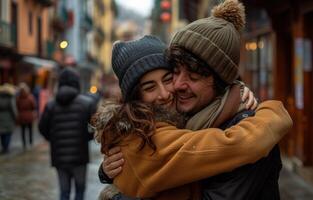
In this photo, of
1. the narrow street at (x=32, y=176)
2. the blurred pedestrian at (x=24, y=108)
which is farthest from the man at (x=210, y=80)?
the blurred pedestrian at (x=24, y=108)

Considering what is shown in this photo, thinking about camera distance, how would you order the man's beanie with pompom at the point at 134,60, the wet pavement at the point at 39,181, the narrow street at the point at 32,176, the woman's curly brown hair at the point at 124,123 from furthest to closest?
the narrow street at the point at 32,176, the wet pavement at the point at 39,181, the man's beanie with pompom at the point at 134,60, the woman's curly brown hair at the point at 124,123

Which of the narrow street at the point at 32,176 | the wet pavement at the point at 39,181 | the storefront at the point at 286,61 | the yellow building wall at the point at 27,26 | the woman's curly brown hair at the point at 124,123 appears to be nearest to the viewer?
the woman's curly brown hair at the point at 124,123

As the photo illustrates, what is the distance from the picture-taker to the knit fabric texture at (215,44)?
2316 mm

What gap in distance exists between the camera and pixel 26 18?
108 feet

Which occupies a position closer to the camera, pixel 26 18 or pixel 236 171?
pixel 236 171

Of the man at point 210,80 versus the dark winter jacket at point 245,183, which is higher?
the man at point 210,80

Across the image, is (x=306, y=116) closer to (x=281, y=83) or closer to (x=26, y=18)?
(x=281, y=83)

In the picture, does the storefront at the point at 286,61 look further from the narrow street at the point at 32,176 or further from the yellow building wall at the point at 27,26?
the yellow building wall at the point at 27,26

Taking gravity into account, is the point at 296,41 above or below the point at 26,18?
above

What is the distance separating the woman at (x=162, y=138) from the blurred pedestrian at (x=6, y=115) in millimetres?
13173

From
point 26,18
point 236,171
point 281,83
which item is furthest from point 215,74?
point 26,18

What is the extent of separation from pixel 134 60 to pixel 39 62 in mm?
30239

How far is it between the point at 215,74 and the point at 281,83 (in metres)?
12.0

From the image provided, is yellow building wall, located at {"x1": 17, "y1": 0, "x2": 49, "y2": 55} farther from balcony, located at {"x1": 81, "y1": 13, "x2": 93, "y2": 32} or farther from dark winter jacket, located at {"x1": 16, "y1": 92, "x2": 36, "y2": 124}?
balcony, located at {"x1": 81, "y1": 13, "x2": 93, "y2": 32}
